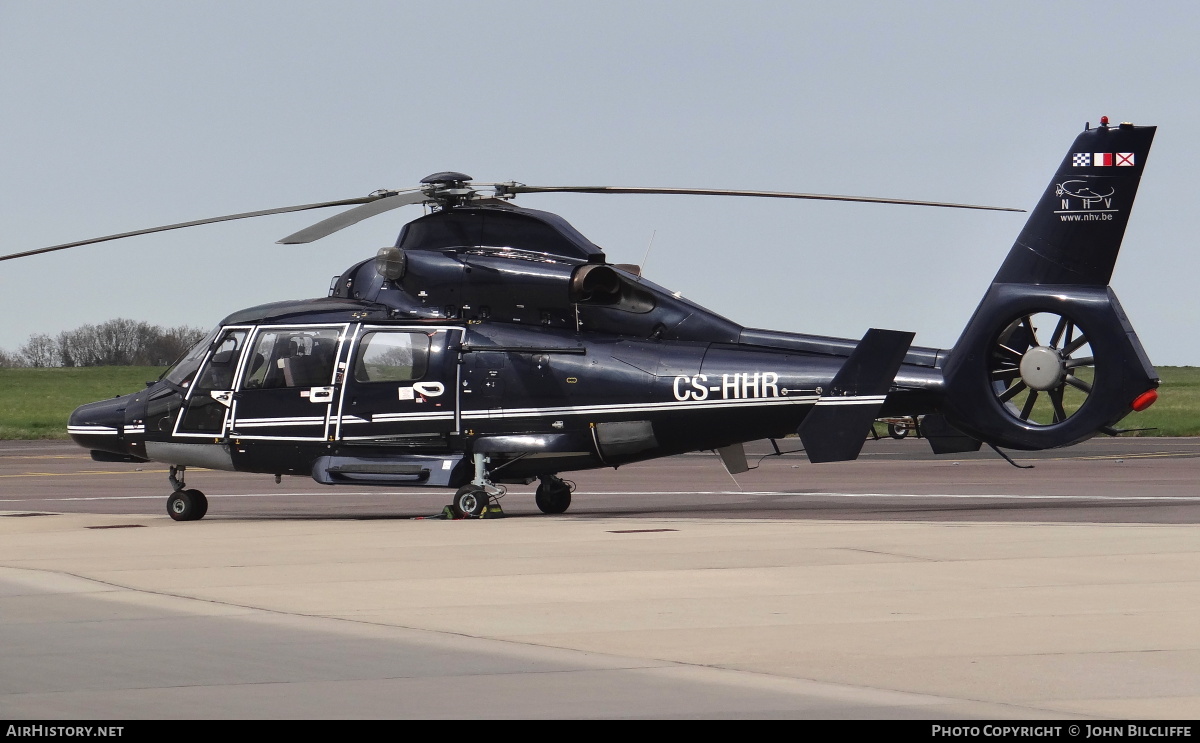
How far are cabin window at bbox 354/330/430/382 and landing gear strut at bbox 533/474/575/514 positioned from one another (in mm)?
2574

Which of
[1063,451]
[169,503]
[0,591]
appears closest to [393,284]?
[169,503]

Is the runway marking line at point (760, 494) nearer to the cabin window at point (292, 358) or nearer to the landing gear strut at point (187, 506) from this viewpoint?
the landing gear strut at point (187, 506)

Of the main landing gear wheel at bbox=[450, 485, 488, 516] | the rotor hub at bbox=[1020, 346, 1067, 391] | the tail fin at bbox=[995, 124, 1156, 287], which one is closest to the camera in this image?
the rotor hub at bbox=[1020, 346, 1067, 391]

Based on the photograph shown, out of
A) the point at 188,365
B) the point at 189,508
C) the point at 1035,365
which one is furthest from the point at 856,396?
the point at 188,365

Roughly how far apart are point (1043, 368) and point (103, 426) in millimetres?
13602

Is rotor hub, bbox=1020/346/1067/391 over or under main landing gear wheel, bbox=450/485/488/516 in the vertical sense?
over

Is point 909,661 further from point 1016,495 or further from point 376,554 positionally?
point 1016,495

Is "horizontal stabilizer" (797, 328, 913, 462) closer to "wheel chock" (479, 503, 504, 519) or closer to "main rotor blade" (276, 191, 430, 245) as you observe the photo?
"wheel chock" (479, 503, 504, 519)

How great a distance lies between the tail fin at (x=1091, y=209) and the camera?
19.1m

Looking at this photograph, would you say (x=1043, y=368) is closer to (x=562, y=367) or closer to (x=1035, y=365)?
(x=1035, y=365)

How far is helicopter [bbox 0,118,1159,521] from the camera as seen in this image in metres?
19.0

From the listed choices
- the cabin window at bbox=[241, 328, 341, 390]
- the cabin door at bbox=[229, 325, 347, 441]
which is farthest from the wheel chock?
the cabin window at bbox=[241, 328, 341, 390]

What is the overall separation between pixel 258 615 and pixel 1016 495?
1613cm

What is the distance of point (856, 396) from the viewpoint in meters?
18.6
